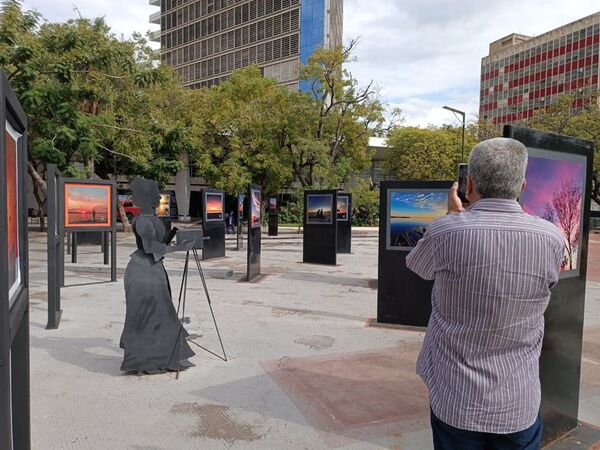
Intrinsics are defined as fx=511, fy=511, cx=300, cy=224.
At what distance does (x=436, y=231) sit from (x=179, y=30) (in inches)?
3576

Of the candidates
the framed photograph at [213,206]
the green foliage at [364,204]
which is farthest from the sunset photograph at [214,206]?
the green foliage at [364,204]

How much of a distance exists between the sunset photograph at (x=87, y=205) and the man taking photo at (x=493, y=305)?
30.3 feet

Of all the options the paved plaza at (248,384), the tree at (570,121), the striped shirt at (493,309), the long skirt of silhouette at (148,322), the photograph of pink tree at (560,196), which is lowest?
the paved plaza at (248,384)

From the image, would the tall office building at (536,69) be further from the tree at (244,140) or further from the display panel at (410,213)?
the display panel at (410,213)

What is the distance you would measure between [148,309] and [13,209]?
3209 millimetres

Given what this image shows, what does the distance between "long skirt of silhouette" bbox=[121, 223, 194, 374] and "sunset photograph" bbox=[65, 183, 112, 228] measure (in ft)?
18.5

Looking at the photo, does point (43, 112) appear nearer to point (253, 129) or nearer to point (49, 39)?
point (49, 39)

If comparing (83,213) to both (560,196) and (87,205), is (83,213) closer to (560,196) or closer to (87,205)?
(87,205)

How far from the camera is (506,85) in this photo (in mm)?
91625

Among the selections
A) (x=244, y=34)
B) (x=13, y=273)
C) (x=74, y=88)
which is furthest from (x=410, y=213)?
(x=244, y=34)

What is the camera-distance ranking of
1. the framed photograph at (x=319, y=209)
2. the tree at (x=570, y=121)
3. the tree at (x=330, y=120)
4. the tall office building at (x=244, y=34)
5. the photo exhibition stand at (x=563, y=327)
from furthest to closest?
the tall office building at (x=244, y=34), the tree at (x=570, y=121), the tree at (x=330, y=120), the framed photograph at (x=319, y=209), the photo exhibition stand at (x=563, y=327)

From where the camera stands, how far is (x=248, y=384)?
472 centimetres

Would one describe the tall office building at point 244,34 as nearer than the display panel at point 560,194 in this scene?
No

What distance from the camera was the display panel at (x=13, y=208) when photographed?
67.1 inches
